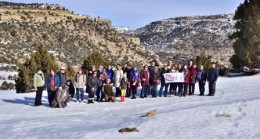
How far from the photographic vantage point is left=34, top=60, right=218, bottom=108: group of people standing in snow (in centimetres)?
2128

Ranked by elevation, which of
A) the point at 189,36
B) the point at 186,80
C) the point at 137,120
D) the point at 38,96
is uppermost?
the point at 189,36

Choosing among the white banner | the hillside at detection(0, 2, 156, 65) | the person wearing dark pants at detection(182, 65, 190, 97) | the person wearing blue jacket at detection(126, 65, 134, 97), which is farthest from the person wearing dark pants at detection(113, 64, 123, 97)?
the hillside at detection(0, 2, 156, 65)

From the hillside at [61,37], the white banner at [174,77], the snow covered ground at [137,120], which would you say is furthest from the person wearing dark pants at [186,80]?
the hillside at [61,37]

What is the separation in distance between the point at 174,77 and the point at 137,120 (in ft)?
23.3

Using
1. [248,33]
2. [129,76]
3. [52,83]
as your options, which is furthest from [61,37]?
[52,83]

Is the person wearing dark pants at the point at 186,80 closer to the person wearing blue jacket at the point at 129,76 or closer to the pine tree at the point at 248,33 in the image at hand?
the person wearing blue jacket at the point at 129,76

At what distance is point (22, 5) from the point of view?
95.6 metres

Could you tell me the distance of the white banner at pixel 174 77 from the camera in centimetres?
2252

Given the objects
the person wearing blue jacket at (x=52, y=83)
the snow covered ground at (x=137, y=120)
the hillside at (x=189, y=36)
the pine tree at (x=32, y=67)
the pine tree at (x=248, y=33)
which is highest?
the hillside at (x=189, y=36)

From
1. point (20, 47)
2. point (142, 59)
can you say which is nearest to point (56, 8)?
point (142, 59)

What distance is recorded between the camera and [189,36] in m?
131

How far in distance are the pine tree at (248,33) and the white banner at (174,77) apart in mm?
15310

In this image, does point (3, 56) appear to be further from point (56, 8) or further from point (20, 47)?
point (56, 8)

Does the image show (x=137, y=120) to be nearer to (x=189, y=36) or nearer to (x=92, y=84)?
(x=92, y=84)
